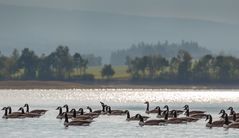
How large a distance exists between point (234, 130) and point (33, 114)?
26.4 meters

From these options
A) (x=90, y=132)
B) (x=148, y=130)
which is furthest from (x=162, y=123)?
(x=90, y=132)

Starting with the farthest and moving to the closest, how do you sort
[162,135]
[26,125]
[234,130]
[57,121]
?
[57,121]
[26,125]
[234,130]
[162,135]

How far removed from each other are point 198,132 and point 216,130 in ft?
12.2

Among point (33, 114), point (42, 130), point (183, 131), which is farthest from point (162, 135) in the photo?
point (33, 114)

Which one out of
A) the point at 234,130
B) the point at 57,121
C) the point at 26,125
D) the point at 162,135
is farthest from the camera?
the point at 57,121

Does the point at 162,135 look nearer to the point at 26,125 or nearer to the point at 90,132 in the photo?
the point at 90,132

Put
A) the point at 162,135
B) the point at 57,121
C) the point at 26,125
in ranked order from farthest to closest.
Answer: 1. the point at 57,121
2. the point at 26,125
3. the point at 162,135

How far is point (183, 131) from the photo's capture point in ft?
246

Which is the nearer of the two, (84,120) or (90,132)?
(90,132)

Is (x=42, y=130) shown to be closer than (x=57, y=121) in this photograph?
Yes

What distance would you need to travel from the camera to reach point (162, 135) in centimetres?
7088

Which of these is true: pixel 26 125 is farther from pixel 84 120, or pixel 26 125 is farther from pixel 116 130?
pixel 116 130

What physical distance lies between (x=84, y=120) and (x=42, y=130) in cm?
897

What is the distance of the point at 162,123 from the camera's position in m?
83.5
